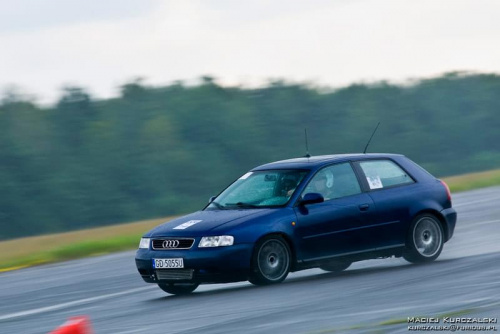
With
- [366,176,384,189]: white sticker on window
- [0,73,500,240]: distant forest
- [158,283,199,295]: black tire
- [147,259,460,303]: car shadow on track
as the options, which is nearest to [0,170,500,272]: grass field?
[158,283,199,295]: black tire

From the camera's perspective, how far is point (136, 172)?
101500mm

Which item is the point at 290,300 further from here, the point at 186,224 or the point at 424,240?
the point at 424,240

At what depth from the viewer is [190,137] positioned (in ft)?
372

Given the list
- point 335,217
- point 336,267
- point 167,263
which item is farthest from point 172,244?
point 336,267

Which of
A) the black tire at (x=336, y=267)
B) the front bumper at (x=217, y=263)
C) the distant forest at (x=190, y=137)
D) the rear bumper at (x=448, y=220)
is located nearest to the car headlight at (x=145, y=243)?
the front bumper at (x=217, y=263)

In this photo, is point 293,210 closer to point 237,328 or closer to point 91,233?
point 237,328

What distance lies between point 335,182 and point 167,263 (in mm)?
2341

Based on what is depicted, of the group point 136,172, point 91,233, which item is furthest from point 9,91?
point 91,233

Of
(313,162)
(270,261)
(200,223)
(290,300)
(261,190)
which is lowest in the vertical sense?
(290,300)

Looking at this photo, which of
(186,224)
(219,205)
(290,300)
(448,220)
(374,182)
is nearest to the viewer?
(290,300)

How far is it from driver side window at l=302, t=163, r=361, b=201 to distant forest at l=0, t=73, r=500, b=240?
69784mm

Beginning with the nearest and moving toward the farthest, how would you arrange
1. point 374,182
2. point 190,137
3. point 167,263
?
point 167,263 < point 374,182 < point 190,137

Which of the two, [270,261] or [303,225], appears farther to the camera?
[303,225]

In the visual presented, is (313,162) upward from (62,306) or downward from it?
upward
